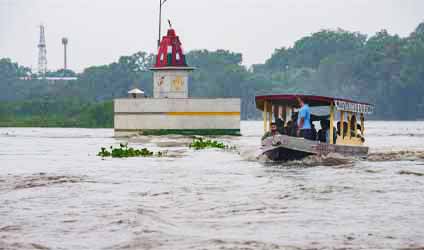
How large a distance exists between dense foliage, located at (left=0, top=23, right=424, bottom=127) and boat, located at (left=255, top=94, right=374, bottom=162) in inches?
2925

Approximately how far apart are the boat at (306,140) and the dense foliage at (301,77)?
74286mm

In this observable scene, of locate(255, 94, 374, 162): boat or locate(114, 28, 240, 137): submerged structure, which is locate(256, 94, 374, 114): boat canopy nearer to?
locate(255, 94, 374, 162): boat

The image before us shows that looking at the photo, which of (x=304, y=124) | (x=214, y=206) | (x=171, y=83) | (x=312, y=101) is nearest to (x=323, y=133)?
(x=312, y=101)

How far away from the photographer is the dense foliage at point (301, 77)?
130 meters

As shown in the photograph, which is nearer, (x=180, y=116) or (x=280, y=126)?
(x=280, y=126)

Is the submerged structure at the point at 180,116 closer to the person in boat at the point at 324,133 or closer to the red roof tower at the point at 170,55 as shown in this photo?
the red roof tower at the point at 170,55

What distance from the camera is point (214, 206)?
16219 mm

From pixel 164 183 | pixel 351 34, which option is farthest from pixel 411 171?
pixel 351 34

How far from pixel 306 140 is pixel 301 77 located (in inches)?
5081

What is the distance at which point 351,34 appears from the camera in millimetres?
172125

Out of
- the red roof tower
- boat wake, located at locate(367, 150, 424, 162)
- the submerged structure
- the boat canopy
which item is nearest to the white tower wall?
the red roof tower

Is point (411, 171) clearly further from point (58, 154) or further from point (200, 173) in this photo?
point (58, 154)

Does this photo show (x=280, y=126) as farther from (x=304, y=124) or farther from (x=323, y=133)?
(x=304, y=124)

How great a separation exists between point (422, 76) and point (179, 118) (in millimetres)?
82847
